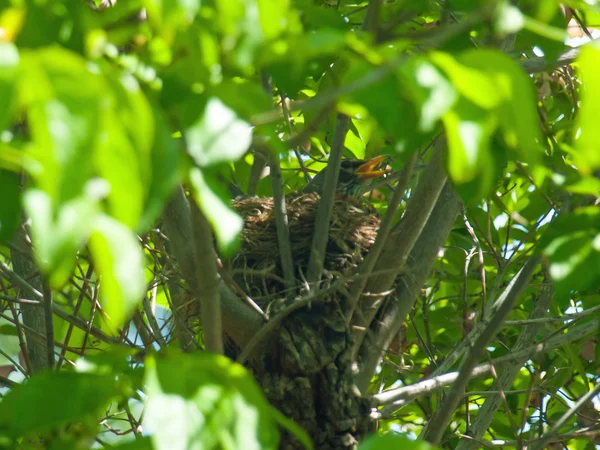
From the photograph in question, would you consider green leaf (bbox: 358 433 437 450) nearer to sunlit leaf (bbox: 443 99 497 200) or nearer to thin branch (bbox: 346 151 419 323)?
sunlit leaf (bbox: 443 99 497 200)

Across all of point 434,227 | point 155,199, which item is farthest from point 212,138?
point 434,227

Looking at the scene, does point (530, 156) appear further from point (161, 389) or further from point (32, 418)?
point (32, 418)

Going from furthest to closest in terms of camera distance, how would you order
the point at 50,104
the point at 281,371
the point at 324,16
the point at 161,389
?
the point at 281,371, the point at 324,16, the point at 161,389, the point at 50,104

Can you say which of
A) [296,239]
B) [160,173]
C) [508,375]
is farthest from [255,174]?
[160,173]

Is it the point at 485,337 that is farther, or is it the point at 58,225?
the point at 485,337

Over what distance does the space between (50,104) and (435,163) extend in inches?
78.8

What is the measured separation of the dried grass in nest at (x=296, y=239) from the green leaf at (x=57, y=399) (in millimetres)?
1901

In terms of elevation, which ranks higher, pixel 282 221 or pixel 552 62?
pixel 282 221

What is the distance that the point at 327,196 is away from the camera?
8.85 ft

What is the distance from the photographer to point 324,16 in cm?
171

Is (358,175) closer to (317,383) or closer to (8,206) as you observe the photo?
(317,383)

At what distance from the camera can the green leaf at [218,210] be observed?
1.01 meters

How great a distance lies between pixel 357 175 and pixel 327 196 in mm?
2279

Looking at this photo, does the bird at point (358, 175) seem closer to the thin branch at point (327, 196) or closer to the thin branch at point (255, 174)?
Result: the thin branch at point (255, 174)
